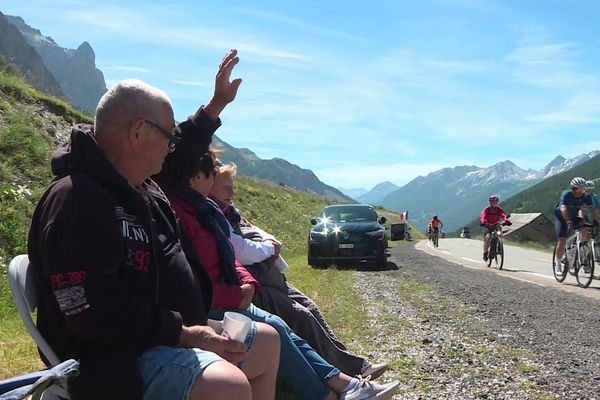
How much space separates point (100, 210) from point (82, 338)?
47 centimetres

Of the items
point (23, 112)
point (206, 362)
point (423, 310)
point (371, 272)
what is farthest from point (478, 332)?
point (23, 112)

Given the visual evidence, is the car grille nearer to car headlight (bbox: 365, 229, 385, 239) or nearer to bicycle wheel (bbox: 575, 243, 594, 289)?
car headlight (bbox: 365, 229, 385, 239)

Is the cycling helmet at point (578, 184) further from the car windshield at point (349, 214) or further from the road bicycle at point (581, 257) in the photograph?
the car windshield at point (349, 214)

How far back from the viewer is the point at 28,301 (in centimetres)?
199

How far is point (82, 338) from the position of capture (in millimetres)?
1980

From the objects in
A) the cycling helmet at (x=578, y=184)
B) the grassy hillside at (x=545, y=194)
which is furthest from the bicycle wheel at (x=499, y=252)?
the grassy hillside at (x=545, y=194)

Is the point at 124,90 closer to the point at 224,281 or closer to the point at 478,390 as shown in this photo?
the point at 224,281

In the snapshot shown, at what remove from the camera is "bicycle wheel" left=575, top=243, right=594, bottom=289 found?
1034 cm

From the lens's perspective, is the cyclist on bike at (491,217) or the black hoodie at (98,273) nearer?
the black hoodie at (98,273)

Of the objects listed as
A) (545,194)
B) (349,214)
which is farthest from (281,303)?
(545,194)

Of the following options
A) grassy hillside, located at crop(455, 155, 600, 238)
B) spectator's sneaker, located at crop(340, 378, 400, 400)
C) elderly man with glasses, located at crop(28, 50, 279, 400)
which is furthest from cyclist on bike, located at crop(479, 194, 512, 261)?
Result: grassy hillside, located at crop(455, 155, 600, 238)

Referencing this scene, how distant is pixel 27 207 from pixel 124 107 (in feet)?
26.5

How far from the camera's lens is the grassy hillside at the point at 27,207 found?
16.8 ft

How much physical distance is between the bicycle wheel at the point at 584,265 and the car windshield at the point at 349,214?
→ 610cm
